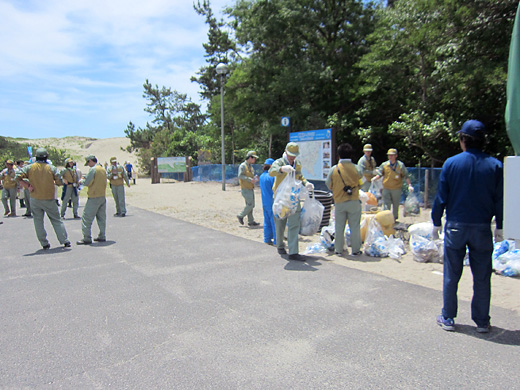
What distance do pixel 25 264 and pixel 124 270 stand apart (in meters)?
1.85

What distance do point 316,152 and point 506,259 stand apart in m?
8.13

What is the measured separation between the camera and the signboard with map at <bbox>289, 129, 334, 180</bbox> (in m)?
12.6

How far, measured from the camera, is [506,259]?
5.41 m

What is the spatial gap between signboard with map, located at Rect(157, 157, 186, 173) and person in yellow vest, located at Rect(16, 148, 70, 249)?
22.5 m

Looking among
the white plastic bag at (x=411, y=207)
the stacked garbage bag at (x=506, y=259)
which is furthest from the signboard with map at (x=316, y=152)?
the stacked garbage bag at (x=506, y=259)

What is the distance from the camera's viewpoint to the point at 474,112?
12.3m

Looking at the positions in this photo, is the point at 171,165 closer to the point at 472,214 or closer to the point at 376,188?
the point at 376,188

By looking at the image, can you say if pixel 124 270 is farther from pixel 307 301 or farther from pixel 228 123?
pixel 228 123

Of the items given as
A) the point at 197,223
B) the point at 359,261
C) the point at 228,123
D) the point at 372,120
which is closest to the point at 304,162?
the point at 197,223

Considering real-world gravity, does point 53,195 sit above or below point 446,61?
below

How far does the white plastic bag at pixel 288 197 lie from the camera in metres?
6.01

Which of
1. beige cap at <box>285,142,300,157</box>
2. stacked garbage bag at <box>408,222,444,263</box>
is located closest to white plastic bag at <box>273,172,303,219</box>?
beige cap at <box>285,142,300,157</box>

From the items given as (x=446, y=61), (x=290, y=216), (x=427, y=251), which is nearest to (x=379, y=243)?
(x=427, y=251)

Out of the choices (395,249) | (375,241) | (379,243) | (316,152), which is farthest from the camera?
(316,152)
